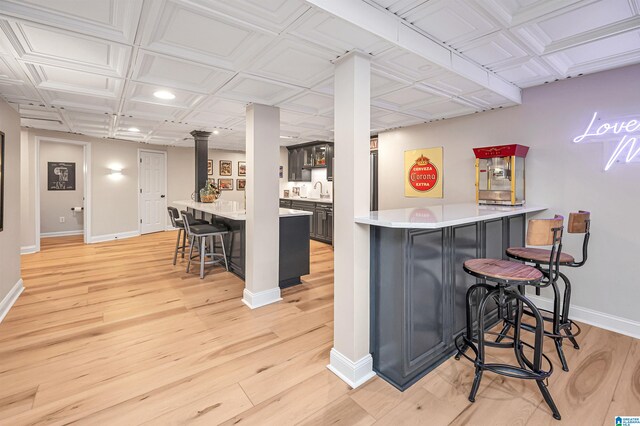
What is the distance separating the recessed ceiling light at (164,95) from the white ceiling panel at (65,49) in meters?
0.49

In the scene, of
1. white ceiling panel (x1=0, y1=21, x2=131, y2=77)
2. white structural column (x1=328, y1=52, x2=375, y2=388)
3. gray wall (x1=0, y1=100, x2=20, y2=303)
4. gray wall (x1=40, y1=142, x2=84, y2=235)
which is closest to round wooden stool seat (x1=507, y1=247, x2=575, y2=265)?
white structural column (x1=328, y1=52, x2=375, y2=388)

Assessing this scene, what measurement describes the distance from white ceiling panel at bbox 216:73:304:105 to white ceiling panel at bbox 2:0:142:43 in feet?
2.88

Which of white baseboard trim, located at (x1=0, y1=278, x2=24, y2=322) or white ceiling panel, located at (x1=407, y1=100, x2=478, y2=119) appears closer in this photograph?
white baseboard trim, located at (x1=0, y1=278, x2=24, y2=322)

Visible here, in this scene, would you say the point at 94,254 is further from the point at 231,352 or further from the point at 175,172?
the point at 231,352

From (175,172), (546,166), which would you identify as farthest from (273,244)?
(175,172)

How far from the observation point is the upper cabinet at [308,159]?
22.1 ft

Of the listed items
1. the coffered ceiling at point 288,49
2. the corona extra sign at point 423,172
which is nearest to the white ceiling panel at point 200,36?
the coffered ceiling at point 288,49

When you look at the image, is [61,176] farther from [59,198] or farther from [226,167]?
[226,167]

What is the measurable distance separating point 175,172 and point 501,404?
27.1 feet

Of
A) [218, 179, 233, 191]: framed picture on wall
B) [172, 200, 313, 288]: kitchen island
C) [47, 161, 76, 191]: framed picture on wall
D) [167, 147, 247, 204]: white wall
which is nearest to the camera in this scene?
[172, 200, 313, 288]: kitchen island

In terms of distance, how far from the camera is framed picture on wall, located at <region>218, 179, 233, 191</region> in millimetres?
8434

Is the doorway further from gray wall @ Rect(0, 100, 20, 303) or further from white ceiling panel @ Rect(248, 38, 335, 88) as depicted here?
white ceiling panel @ Rect(248, 38, 335, 88)

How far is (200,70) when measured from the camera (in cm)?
245

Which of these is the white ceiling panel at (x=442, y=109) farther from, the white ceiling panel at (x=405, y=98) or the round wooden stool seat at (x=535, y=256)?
the round wooden stool seat at (x=535, y=256)
